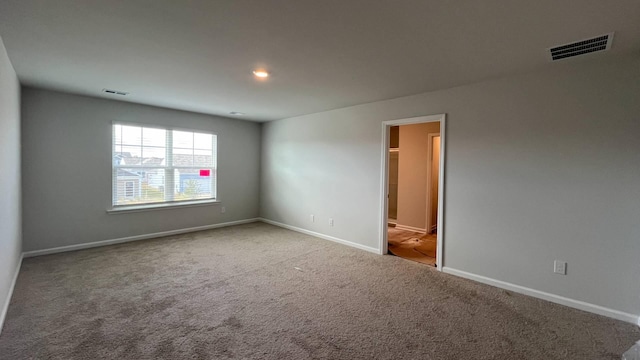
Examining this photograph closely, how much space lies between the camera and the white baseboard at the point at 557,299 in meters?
2.47

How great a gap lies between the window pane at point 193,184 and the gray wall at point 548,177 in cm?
393

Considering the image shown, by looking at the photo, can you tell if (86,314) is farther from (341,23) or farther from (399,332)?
(341,23)

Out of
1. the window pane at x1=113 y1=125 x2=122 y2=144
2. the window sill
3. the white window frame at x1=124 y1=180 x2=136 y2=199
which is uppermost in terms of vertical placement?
the window pane at x1=113 y1=125 x2=122 y2=144

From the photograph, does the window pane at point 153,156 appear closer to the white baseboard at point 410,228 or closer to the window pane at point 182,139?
the window pane at point 182,139

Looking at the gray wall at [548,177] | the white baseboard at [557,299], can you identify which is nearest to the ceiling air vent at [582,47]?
the gray wall at [548,177]

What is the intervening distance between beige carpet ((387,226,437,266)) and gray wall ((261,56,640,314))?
2.27ft

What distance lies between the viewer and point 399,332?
2240 mm

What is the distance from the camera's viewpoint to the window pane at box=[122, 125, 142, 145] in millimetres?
4703

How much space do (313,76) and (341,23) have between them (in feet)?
3.90

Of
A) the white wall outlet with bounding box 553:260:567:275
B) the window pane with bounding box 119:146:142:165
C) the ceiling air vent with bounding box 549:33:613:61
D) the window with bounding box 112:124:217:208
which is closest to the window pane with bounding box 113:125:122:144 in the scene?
the window with bounding box 112:124:217:208

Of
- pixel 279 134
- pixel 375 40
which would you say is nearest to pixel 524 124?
pixel 375 40

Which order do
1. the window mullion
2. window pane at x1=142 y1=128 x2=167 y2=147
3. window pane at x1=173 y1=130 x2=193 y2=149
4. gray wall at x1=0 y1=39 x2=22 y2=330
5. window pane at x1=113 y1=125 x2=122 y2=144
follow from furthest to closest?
window pane at x1=173 y1=130 x2=193 y2=149 → the window mullion → window pane at x1=142 y1=128 x2=167 y2=147 → window pane at x1=113 y1=125 x2=122 y2=144 → gray wall at x1=0 y1=39 x2=22 y2=330

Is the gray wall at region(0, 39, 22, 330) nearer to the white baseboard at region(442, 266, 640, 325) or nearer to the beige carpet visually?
the beige carpet

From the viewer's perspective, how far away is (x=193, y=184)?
5656 millimetres
